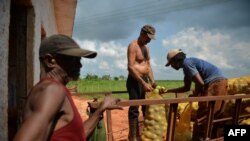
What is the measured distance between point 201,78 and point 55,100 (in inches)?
142

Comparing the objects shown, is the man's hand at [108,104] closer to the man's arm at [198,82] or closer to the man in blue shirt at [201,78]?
the man in blue shirt at [201,78]

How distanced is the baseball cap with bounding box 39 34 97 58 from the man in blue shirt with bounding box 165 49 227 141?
2.88 m

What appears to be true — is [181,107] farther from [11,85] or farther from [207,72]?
[11,85]

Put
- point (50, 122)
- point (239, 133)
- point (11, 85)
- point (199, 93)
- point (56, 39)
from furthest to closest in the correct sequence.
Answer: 1. point (199, 93)
2. point (239, 133)
3. point (11, 85)
4. point (56, 39)
5. point (50, 122)

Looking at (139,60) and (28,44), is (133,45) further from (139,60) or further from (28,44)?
(28,44)

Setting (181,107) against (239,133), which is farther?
(181,107)

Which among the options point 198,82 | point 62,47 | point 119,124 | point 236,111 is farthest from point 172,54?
point 119,124

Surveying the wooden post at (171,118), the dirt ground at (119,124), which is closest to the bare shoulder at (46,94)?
the wooden post at (171,118)

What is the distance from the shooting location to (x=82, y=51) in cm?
169

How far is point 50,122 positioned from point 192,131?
10.1ft

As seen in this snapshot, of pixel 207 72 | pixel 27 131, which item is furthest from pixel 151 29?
pixel 27 131

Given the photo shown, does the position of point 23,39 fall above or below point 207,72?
above

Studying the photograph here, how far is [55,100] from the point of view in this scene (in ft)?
4.85

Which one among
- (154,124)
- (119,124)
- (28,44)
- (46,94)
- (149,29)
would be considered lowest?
(119,124)
